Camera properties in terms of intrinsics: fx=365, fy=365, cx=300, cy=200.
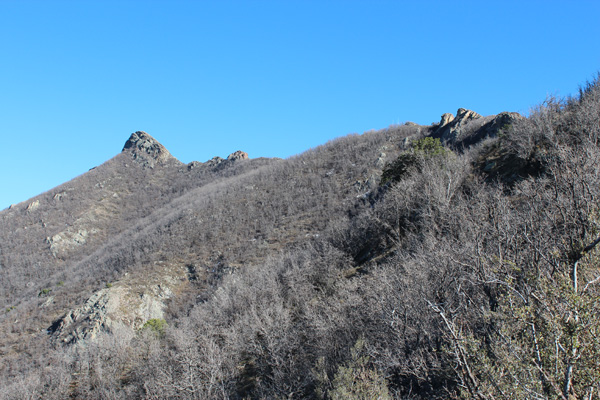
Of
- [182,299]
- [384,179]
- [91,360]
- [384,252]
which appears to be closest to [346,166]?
[384,179]

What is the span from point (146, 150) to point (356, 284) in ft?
427

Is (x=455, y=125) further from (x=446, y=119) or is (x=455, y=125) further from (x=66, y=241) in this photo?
(x=66, y=241)

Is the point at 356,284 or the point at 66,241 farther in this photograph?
the point at 66,241

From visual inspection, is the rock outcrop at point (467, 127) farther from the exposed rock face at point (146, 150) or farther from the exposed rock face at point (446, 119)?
the exposed rock face at point (146, 150)

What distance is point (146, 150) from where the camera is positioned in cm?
13500

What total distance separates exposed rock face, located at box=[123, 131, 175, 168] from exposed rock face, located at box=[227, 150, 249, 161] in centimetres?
2393

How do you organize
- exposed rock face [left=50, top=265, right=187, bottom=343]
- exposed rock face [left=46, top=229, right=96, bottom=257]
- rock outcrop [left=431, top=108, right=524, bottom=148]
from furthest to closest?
exposed rock face [left=46, top=229, right=96, bottom=257]
rock outcrop [left=431, top=108, right=524, bottom=148]
exposed rock face [left=50, top=265, right=187, bottom=343]

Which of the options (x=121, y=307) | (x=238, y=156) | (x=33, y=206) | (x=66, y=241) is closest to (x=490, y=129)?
(x=121, y=307)

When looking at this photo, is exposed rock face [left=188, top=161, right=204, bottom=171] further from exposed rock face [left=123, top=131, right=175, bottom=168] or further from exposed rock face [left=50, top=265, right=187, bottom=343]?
exposed rock face [left=50, top=265, right=187, bottom=343]

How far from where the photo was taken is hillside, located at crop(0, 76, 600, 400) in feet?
26.9

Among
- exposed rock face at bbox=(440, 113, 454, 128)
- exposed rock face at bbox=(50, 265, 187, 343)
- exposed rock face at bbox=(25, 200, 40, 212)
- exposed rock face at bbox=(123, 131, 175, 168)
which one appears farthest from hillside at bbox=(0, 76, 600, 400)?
exposed rock face at bbox=(123, 131, 175, 168)

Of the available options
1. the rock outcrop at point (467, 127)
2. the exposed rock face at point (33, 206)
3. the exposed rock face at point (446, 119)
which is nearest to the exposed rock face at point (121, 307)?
the rock outcrop at point (467, 127)

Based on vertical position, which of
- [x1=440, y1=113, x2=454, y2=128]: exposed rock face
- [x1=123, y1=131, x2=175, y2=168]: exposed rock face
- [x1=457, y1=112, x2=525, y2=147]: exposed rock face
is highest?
[x1=123, y1=131, x2=175, y2=168]: exposed rock face

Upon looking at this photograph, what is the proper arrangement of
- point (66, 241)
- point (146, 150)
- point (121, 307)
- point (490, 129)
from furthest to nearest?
point (146, 150) → point (66, 241) → point (490, 129) → point (121, 307)
